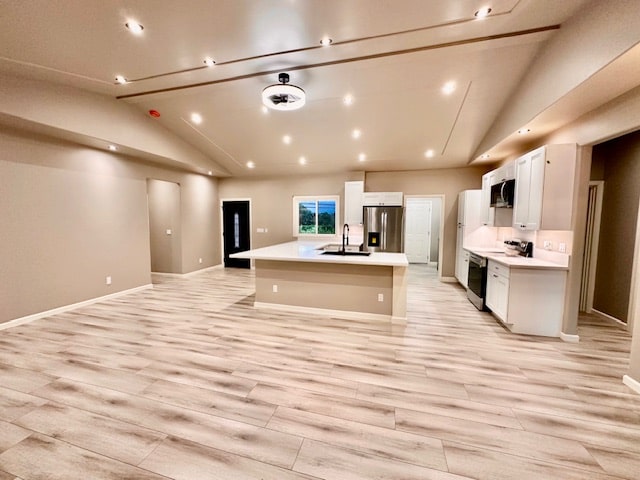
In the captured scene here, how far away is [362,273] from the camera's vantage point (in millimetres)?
3840

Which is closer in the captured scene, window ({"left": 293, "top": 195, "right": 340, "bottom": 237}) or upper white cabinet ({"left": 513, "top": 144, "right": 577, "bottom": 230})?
upper white cabinet ({"left": 513, "top": 144, "right": 577, "bottom": 230})

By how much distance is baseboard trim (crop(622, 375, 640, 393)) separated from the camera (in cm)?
227

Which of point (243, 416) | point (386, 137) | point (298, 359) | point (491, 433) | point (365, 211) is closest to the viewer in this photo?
point (491, 433)

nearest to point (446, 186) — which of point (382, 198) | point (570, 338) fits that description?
point (382, 198)

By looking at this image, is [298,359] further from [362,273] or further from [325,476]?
[362,273]

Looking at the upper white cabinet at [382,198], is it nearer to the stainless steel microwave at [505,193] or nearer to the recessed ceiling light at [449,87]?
the stainless steel microwave at [505,193]

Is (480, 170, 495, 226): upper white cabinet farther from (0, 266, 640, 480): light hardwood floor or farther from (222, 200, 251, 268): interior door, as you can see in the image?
(222, 200, 251, 268): interior door

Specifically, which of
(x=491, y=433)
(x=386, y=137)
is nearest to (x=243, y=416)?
(x=491, y=433)

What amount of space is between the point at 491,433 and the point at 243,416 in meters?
1.76

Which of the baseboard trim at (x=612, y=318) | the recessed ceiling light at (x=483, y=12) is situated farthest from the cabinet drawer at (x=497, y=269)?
the recessed ceiling light at (x=483, y=12)

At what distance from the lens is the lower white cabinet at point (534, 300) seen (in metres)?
3.30

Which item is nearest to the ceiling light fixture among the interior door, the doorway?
the interior door

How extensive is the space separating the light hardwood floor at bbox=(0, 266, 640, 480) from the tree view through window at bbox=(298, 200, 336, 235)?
3.85 metres

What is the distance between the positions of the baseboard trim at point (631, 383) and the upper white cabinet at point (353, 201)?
4.80 metres
